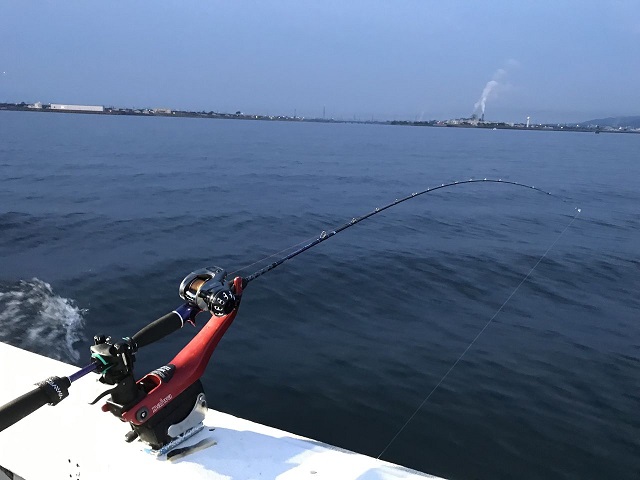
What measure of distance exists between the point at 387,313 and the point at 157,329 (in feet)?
20.3

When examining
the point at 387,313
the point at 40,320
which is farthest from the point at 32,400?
the point at 387,313

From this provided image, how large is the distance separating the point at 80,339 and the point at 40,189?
586 inches

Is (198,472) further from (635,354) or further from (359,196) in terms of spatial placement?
(359,196)

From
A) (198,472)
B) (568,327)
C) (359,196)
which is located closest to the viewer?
(198,472)

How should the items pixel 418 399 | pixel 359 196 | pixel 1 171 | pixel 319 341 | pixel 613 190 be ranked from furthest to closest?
pixel 613 190 < pixel 1 171 < pixel 359 196 < pixel 319 341 < pixel 418 399

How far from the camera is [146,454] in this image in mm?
3293

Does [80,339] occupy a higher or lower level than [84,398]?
lower

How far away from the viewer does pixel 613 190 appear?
1057 inches

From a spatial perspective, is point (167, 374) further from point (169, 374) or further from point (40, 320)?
point (40, 320)

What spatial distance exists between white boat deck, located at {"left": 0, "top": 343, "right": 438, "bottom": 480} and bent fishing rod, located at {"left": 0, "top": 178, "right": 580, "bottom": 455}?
153mm

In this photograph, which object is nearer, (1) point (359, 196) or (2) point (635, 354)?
(2) point (635, 354)

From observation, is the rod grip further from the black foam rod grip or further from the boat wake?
the boat wake

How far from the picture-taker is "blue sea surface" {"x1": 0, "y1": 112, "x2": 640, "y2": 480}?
579 cm

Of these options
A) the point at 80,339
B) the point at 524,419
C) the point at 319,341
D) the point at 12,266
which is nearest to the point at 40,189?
the point at 12,266
